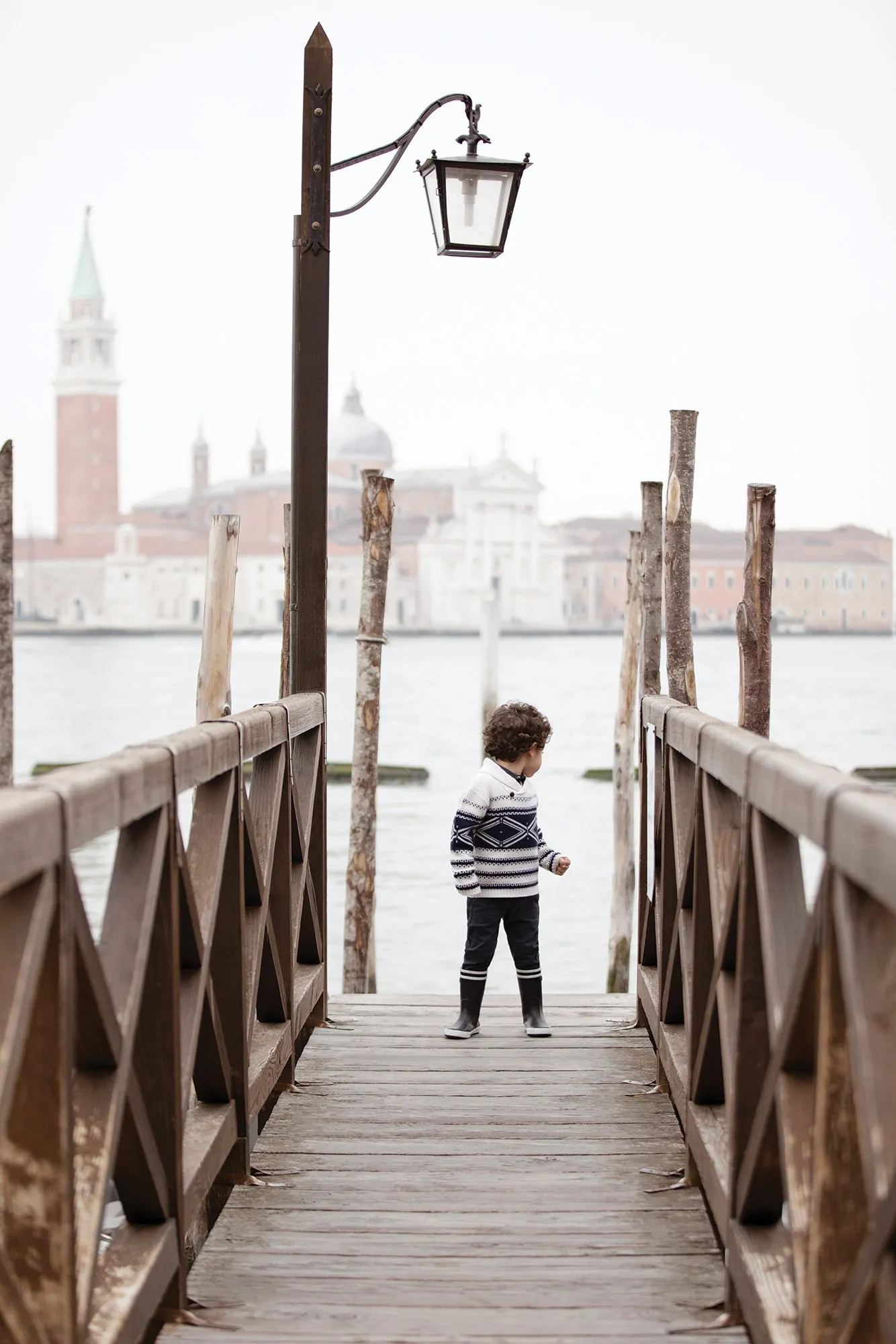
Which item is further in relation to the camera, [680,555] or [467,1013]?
[680,555]

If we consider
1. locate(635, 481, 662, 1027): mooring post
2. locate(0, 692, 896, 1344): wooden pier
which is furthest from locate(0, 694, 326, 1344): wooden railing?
locate(635, 481, 662, 1027): mooring post

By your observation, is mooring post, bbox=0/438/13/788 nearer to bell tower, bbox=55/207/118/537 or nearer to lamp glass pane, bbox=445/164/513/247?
lamp glass pane, bbox=445/164/513/247

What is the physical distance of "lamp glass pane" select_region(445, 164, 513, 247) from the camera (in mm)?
4789

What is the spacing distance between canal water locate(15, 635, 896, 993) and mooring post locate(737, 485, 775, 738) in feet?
29.3

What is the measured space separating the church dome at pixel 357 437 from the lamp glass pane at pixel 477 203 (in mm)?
111715

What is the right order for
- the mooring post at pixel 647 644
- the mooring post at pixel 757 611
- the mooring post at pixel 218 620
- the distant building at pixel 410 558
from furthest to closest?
the distant building at pixel 410 558 → the mooring post at pixel 218 620 → the mooring post at pixel 757 611 → the mooring post at pixel 647 644

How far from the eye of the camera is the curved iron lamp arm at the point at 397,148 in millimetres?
4652

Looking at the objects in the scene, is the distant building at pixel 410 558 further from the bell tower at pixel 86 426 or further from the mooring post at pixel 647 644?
the mooring post at pixel 647 644

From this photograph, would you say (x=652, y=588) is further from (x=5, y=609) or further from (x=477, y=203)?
(x=5, y=609)

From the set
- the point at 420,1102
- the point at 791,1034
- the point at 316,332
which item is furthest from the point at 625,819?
the point at 791,1034

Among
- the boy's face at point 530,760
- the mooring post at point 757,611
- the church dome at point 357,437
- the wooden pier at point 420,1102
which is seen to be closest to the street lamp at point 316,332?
the wooden pier at point 420,1102

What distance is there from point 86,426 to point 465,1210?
12084cm

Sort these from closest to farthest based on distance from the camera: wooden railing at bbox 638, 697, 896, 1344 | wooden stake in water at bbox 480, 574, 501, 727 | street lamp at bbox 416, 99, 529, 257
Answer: wooden railing at bbox 638, 697, 896, 1344, street lamp at bbox 416, 99, 529, 257, wooden stake in water at bbox 480, 574, 501, 727

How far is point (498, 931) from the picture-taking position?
4.52m
